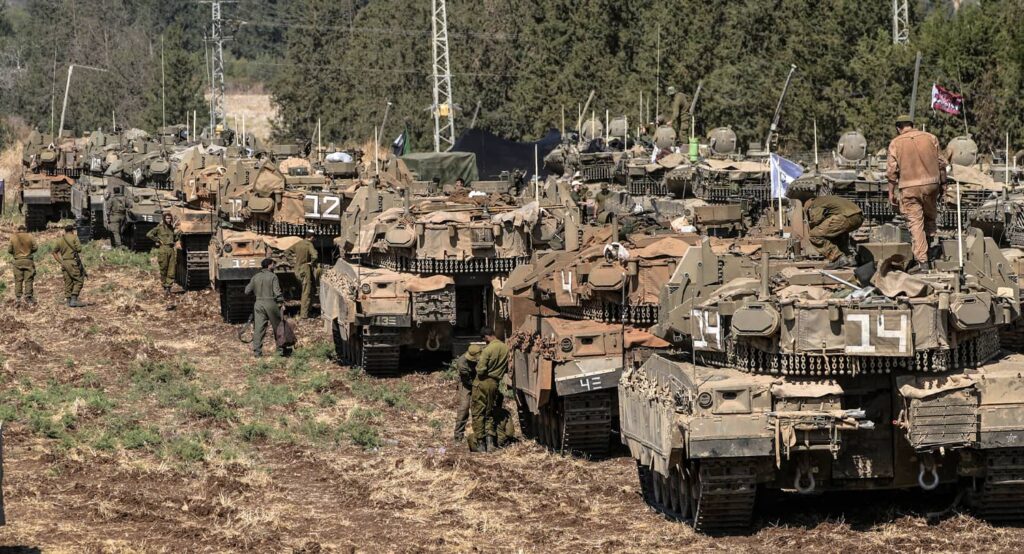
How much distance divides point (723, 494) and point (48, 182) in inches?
1158

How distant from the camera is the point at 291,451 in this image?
60.2 ft

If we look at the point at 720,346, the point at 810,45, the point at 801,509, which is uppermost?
the point at 810,45

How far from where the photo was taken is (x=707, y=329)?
14602 millimetres

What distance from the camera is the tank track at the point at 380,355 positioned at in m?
22.0

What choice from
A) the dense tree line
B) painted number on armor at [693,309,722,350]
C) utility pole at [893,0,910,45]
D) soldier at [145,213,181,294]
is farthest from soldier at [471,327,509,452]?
utility pole at [893,0,910,45]

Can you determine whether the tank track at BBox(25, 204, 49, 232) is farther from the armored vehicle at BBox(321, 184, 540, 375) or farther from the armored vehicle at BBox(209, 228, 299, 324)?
the armored vehicle at BBox(321, 184, 540, 375)

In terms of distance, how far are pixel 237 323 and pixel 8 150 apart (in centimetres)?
3818

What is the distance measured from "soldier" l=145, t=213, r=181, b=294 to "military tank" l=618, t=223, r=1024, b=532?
1685 centimetres

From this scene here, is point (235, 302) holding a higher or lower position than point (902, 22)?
lower

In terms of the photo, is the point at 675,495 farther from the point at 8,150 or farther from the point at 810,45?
the point at 8,150

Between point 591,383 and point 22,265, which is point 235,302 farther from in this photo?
point 591,383

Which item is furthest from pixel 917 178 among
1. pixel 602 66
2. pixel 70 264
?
pixel 602 66

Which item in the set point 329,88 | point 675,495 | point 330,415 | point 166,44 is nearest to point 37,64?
point 166,44

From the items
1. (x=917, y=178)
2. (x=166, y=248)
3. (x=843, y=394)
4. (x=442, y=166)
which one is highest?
(x=442, y=166)
